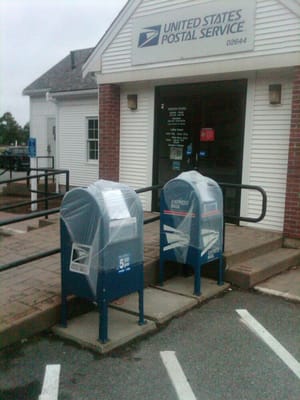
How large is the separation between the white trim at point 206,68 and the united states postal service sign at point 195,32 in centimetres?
16

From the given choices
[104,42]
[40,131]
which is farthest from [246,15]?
[40,131]

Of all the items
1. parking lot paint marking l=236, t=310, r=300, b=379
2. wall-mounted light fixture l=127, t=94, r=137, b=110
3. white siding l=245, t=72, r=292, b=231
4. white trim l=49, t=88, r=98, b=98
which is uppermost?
white trim l=49, t=88, r=98, b=98

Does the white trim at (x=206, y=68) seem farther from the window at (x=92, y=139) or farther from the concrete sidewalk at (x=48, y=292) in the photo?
the window at (x=92, y=139)

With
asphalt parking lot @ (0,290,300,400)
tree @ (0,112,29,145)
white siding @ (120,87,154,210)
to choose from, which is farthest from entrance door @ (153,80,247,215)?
tree @ (0,112,29,145)

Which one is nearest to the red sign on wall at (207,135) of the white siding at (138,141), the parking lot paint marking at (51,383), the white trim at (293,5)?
the white siding at (138,141)

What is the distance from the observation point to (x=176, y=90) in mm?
7770

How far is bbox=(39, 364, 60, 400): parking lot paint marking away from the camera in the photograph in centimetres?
296

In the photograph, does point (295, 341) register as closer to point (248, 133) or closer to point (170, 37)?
point (248, 133)

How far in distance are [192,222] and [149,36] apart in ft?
14.2

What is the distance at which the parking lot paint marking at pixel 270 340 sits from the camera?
3406mm

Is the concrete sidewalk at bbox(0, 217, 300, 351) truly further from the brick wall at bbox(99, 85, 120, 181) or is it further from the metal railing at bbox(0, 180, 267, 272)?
the brick wall at bbox(99, 85, 120, 181)

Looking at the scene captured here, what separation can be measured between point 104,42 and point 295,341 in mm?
6492

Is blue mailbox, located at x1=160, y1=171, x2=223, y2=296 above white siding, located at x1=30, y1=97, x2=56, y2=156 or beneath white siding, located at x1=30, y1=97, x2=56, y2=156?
beneath

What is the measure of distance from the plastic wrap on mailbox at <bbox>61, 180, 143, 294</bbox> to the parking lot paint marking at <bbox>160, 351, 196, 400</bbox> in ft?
2.59
